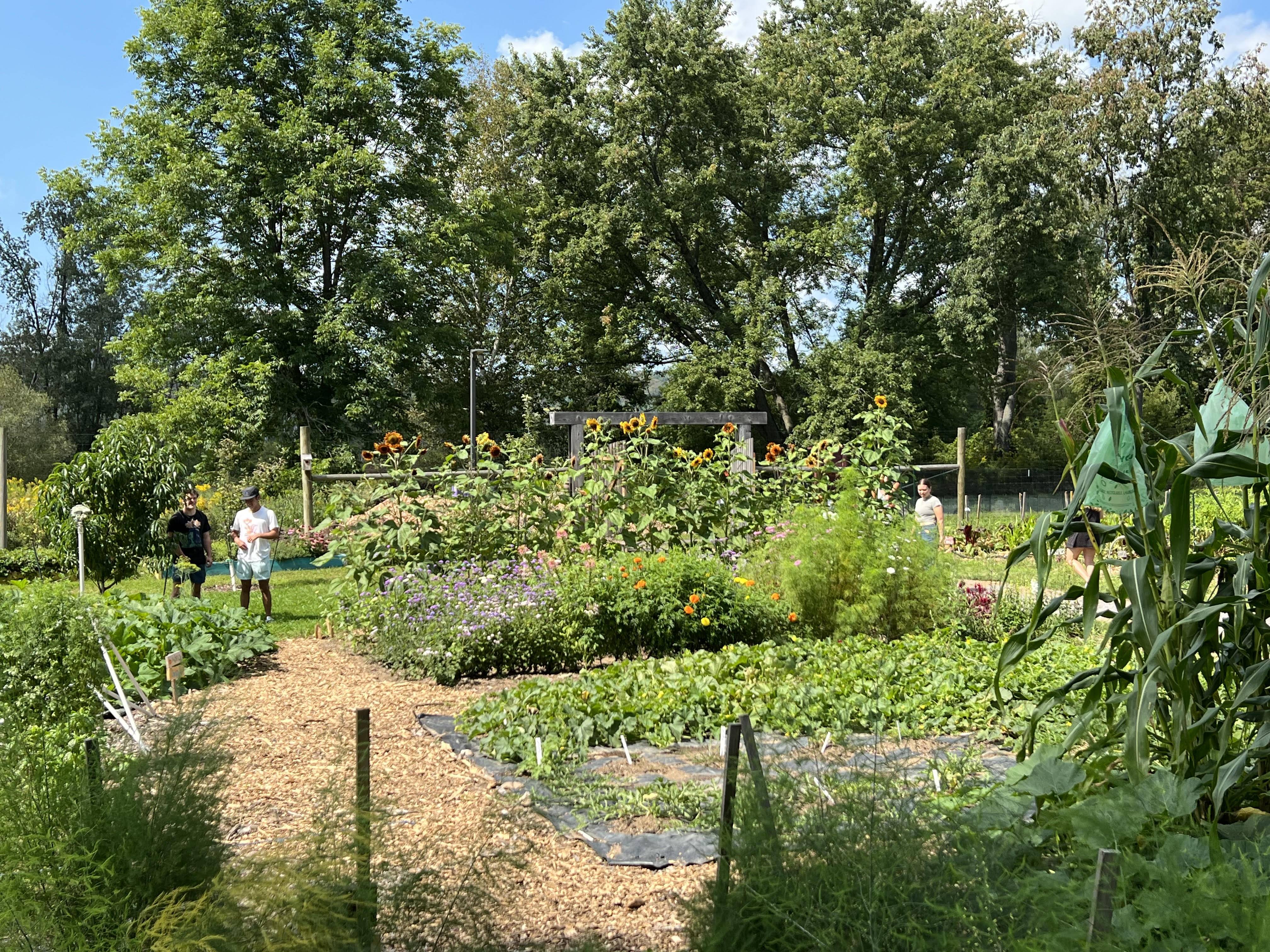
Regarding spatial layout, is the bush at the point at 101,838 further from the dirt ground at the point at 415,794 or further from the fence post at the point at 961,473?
the fence post at the point at 961,473

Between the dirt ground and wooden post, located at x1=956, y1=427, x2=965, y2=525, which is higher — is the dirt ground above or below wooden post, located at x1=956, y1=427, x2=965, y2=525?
below

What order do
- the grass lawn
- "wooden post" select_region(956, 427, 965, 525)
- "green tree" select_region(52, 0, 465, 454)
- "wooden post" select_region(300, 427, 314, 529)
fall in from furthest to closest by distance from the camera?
"green tree" select_region(52, 0, 465, 454) → "wooden post" select_region(956, 427, 965, 525) → "wooden post" select_region(300, 427, 314, 529) → the grass lawn

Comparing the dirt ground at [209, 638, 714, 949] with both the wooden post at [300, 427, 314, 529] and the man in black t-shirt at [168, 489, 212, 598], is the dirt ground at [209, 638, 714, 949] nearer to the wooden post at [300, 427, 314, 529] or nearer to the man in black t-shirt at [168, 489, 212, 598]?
the man in black t-shirt at [168, 489, 212, 598]

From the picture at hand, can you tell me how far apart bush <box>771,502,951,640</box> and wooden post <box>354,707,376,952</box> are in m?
4.88

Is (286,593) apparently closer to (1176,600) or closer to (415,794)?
(415,794)

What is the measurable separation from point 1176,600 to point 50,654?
5.52m

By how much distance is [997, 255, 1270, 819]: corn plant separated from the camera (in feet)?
6.71

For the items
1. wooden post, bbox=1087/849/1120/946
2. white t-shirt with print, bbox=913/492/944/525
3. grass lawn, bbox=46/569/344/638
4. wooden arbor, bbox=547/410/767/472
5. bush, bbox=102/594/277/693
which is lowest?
grass lawn, bbox=46/569/344/638

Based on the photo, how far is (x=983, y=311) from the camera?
2367 cm

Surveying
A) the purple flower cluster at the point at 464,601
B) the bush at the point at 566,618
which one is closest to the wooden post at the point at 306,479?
the purple flower cluster at the point at 464,601

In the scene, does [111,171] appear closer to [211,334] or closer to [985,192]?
[211,334]

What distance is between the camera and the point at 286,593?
11.6 metres

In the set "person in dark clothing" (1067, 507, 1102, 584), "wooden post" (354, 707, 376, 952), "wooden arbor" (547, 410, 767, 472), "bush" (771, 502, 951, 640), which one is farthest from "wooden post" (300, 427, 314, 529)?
"wooden post" (354, 707, 376, 952)

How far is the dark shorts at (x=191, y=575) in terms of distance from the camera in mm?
9953
